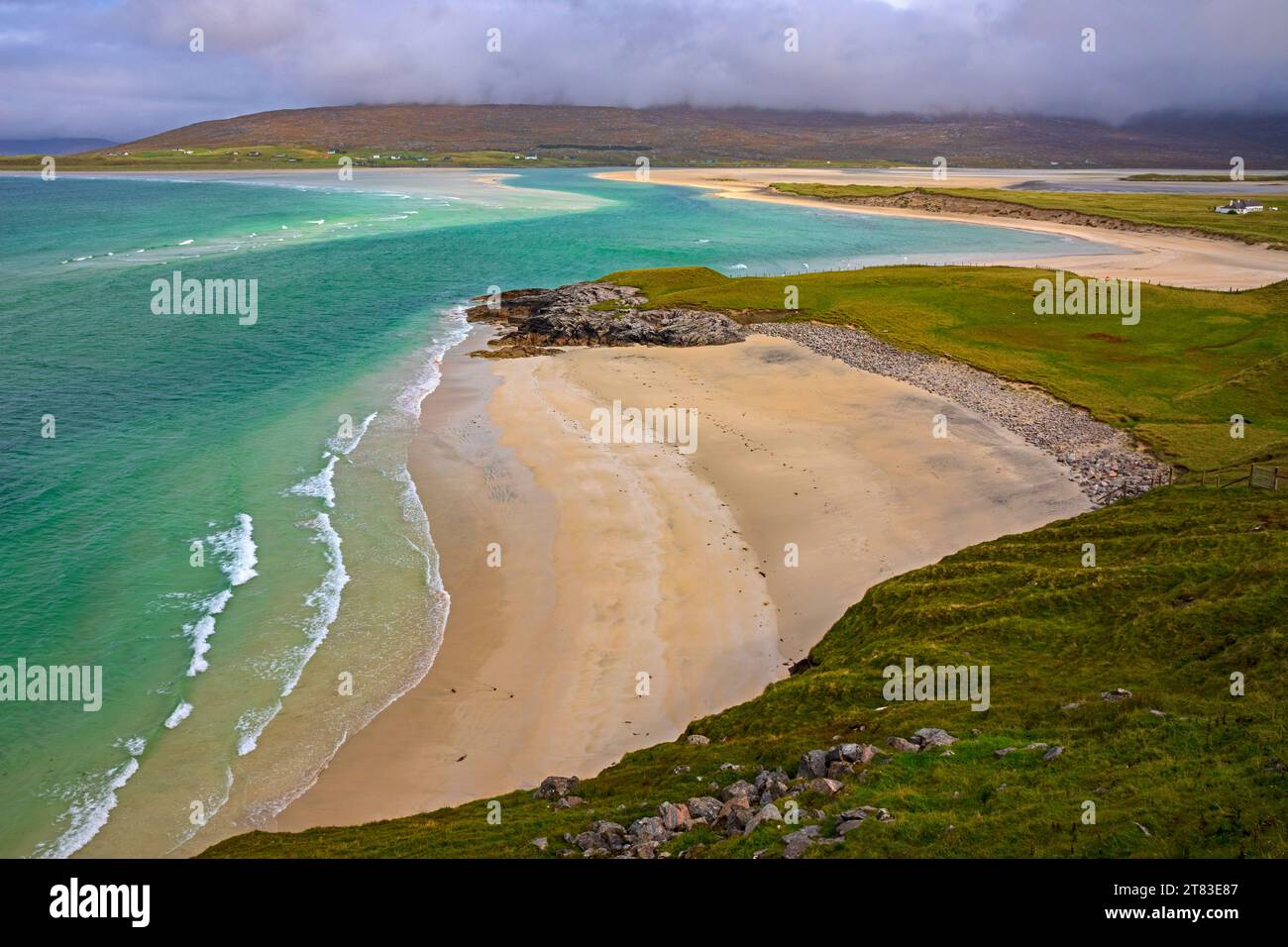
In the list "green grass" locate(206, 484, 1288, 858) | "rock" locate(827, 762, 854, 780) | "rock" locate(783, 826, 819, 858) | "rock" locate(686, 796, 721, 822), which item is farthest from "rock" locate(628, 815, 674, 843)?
Result: "rock" locate(827, 762, 854, 780)

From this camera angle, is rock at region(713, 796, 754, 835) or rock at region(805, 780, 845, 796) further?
rock at region(805, 780, 845, 796)

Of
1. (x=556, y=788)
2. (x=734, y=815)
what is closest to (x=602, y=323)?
(x=556, y=788)

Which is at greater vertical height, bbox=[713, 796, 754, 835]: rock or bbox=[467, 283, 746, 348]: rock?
bbox=[467, 283, 746, 348]: rock

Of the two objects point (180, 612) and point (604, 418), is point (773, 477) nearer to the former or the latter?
point (604, 418)

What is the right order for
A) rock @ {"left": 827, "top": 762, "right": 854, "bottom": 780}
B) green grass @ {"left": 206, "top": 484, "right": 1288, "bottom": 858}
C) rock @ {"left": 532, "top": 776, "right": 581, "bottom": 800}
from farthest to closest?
rock @ {"left": 532, "top": 776, "right": 581, "bottom": 800}
rock @ {"left": 827, "top": 762, "right": 854, "bottom": 780}
green grass @ {"left": 206, "top": 484, "right": 1288, "bottom": 858}

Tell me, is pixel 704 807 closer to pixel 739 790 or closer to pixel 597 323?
pixel 739 790

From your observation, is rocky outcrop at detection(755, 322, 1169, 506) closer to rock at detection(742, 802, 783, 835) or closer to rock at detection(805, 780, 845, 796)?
rock at detection(805, 780, 845, 796)

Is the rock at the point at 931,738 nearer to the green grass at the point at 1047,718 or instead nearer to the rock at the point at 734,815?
the green grass at the point at 1047,718
